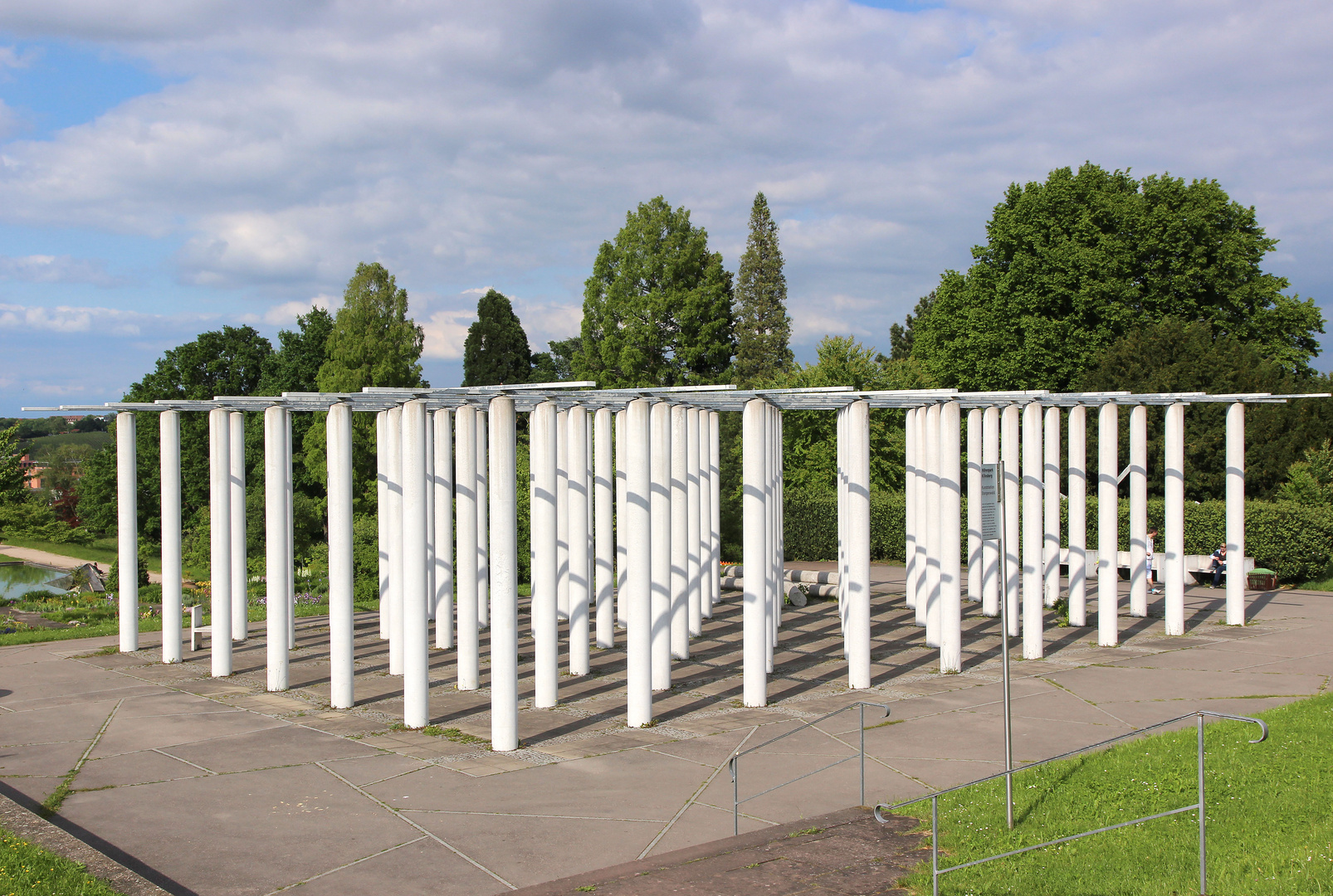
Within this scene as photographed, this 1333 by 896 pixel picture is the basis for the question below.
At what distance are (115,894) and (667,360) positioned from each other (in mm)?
42398

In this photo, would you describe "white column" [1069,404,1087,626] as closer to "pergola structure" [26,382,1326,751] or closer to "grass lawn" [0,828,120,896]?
"pergola structure" [26,382,1326,751]

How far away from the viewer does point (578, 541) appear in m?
15.9

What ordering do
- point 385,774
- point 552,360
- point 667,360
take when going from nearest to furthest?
1. point 385,774
2. point 667,360
3. point 552,360

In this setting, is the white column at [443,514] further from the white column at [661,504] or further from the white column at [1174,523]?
the white column at [1174,523]

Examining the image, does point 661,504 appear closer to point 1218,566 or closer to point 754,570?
point 754,570

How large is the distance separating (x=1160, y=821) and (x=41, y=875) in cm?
841

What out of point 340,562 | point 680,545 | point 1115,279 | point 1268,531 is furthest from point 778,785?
point 1115,279

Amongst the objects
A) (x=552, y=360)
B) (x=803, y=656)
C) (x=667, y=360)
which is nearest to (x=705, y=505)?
(x=803, y=656)

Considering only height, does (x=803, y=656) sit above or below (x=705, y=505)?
below

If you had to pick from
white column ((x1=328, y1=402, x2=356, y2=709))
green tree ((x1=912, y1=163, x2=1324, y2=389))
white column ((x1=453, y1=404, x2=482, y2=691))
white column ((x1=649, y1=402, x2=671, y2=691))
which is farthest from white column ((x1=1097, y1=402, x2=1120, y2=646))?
green tree ((x1=912, y1=163, x2=1324, y2=389))

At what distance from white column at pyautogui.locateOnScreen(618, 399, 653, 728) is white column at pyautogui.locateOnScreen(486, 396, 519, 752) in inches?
59.4

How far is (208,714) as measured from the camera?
13.3 metres

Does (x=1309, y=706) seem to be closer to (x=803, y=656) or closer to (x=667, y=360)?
(x=803, y=656)

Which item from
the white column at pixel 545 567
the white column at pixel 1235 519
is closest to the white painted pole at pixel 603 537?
the white column at pixel 545 567
